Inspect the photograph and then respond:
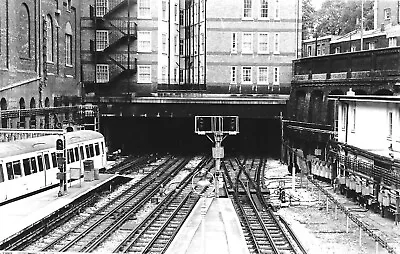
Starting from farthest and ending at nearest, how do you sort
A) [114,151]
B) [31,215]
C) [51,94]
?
[114,151], [51,94], [31,215]

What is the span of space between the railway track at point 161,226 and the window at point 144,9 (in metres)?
25.9

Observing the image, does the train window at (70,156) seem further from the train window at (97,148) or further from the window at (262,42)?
the window at (262,42)

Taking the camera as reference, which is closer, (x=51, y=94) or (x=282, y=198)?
(x=282, y=198)

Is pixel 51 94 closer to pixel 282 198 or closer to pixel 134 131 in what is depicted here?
pixel 134 131

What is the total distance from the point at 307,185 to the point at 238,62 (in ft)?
76.1

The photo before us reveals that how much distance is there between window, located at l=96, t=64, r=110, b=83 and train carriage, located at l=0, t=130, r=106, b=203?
74.5 ft

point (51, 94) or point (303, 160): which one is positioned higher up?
point (51, 94)

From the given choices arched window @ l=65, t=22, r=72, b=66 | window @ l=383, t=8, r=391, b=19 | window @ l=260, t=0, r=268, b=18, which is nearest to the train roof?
arched window @ l=65, t=22, r=72, b=66

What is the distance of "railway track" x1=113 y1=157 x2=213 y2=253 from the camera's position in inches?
821

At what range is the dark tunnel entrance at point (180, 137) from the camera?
55.9 metres

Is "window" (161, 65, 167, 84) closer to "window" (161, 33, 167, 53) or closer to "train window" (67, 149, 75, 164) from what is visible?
"window" (161, 33, 167, 53)

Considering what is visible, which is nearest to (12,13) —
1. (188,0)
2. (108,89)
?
(108,89)

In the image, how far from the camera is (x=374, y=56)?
34.7 meters

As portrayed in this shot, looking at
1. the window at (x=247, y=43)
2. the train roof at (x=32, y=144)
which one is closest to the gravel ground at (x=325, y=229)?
the train roof at (x=32, y=144)
